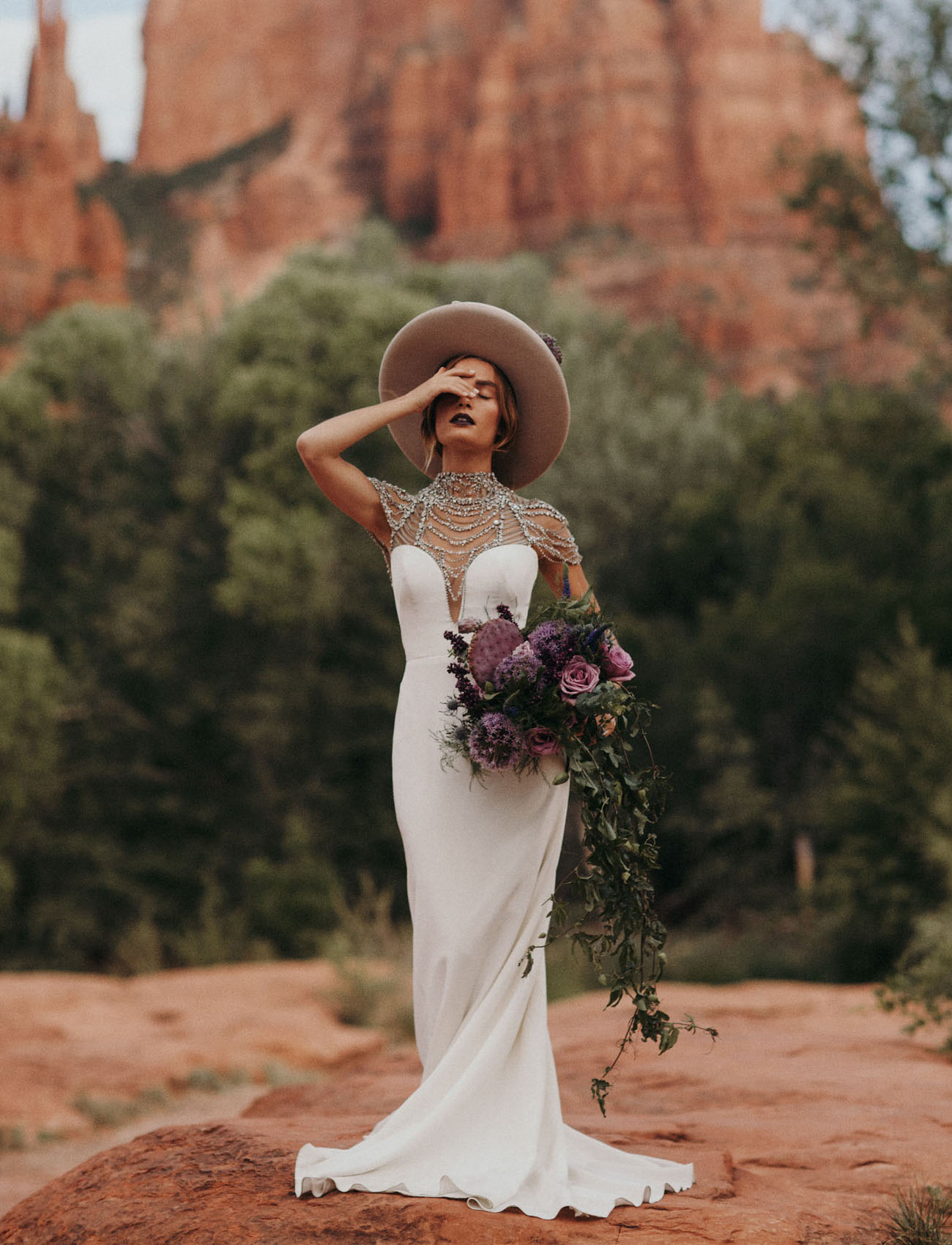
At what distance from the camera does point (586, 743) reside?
4.63 meters

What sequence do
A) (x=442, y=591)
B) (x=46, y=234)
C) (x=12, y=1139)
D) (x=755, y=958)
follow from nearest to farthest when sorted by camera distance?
1. (x=442, y=591)
2. (x=12, y=1139)
3. (x=755, y=958)
4. (x=46, y=234)

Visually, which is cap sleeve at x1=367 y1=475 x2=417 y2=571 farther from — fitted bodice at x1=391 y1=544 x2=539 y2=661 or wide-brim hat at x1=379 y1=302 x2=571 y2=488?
wide-brim hat at x1=379 y1=302 x2=571 y2=488

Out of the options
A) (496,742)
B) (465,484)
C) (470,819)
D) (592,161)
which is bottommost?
(470,819)

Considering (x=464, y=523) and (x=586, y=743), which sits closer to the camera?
(x=586, y=743)

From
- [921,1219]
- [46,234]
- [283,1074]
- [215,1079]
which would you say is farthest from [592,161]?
[921,1219]

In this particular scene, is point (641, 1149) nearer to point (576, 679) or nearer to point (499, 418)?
point (576, 679)

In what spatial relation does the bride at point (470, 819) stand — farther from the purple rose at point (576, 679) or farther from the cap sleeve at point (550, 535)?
the purple rose at point (576, 679)

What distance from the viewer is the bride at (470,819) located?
4.45 meters

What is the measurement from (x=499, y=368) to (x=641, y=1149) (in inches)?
121

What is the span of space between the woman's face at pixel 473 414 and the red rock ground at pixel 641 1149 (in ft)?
8.48

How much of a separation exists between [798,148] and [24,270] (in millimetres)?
37187

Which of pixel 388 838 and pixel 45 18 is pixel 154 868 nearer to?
pixel 388 838

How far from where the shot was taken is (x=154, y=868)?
68.6ft

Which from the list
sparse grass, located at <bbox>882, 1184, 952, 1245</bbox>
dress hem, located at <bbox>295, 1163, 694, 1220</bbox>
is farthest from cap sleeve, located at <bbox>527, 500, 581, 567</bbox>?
sparse grass, located at <bbox>882, 1184, 952, 1245</bbox>
